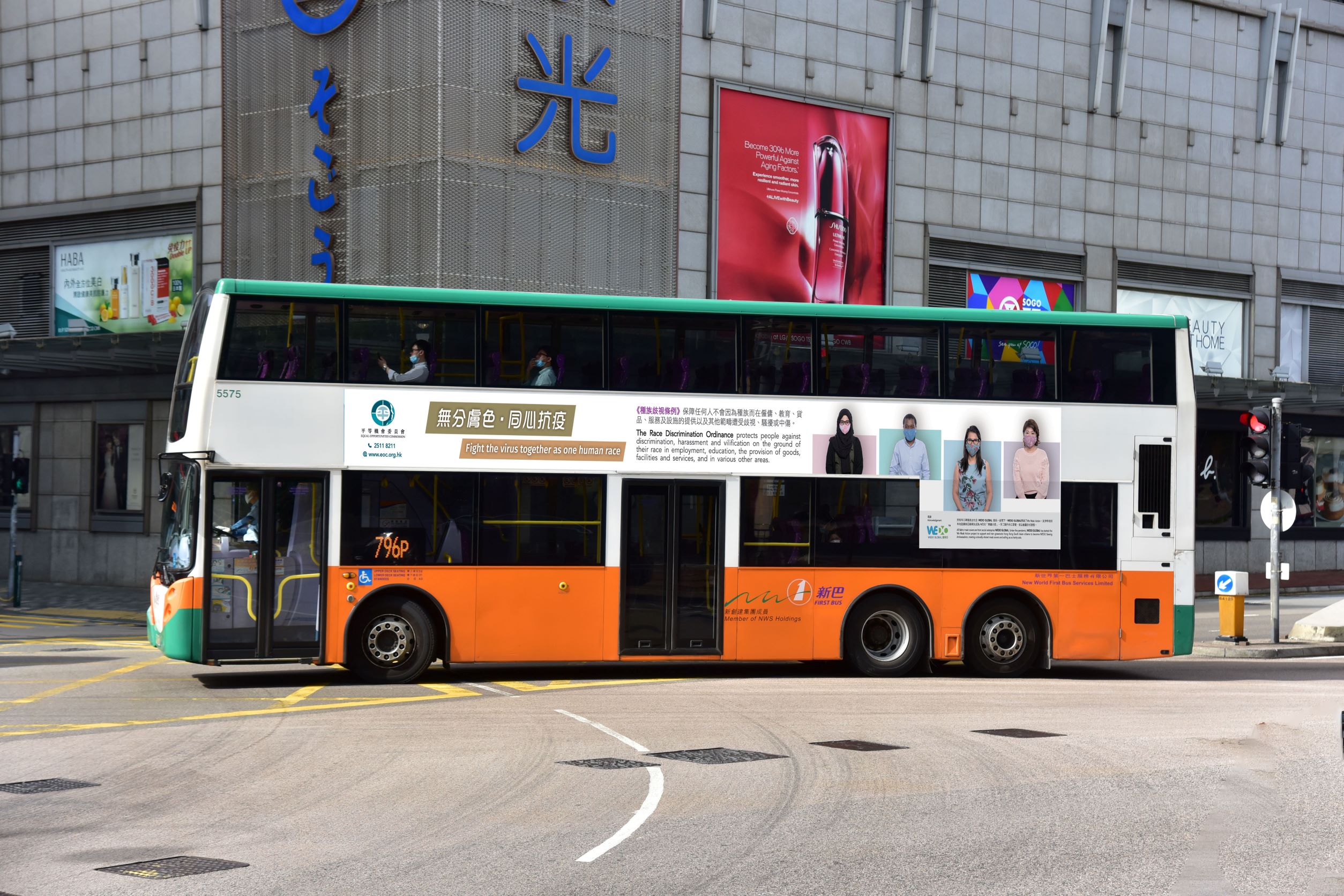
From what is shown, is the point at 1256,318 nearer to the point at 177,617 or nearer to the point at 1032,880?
the point at 177,617

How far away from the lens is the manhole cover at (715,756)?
11031 millimetres

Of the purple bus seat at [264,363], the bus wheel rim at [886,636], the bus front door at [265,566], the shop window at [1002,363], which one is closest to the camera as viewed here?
the bus front door at [265,566]

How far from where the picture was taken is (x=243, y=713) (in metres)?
13.5

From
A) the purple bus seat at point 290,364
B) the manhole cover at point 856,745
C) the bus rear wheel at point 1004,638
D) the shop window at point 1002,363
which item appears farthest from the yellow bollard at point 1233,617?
the purple bus seat at point 290,364

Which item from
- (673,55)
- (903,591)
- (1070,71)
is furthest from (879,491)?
(1070,71)

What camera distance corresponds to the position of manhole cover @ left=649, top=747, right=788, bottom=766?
36.2 feet

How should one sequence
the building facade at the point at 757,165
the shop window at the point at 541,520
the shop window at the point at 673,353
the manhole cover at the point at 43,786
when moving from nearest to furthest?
the manhole cover at the point at 43,786, the shop window at the point at 541,520, the shop window at the point at 673,353, the building facade at the point at 757,165

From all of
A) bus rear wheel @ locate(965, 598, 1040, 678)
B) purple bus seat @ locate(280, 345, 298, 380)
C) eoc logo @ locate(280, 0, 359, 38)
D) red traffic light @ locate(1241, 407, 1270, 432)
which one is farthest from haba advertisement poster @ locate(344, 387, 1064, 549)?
eoc logo @ locate(280, 0, 359, 38)

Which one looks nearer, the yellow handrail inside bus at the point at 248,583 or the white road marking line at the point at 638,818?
the white road marking line at the point at 638,818

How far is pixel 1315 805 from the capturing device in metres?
9.55

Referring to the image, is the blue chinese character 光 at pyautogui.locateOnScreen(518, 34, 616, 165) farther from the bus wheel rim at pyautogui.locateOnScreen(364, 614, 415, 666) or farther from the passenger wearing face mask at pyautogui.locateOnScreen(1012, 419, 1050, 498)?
the bus wheel rim at pyautogui.locateOnScreen(364, 614, 415, 666)

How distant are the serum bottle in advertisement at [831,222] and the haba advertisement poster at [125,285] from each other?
1387 centimetres

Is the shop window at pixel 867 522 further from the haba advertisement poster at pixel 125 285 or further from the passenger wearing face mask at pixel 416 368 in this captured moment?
the haba advertisement poster at pixel 125 285

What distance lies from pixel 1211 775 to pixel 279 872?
6736 millimetres
